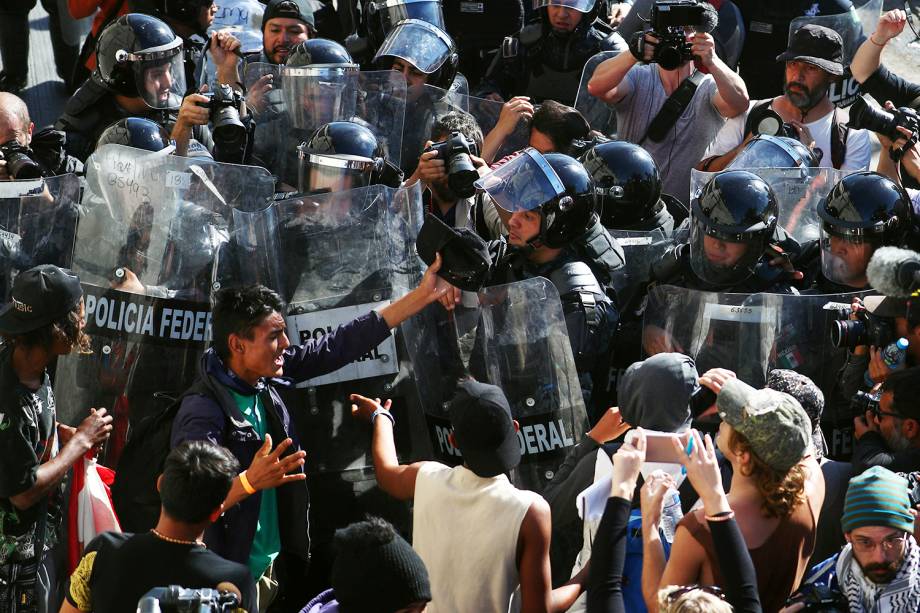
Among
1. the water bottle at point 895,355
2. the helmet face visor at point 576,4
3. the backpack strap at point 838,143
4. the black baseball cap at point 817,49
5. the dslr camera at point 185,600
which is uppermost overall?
the black baseball cap at point 817,49

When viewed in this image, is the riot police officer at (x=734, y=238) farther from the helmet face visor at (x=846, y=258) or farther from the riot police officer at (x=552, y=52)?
the riot police officer at (x=552, y=52)

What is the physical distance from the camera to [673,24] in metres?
7.00

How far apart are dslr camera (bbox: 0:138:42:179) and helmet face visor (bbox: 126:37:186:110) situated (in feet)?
3.87

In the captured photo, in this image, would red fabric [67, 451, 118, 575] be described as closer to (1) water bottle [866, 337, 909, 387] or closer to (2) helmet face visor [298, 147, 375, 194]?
(2) helmet face visor [298, 147, 375, 194]

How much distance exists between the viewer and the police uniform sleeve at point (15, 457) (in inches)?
167

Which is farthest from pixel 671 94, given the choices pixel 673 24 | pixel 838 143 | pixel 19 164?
pixel 19 164

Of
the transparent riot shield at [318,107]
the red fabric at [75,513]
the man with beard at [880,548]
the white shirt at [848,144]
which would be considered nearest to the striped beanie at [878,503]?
the man with beard at [880,548]

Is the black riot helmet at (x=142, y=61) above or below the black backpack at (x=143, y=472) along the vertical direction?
above

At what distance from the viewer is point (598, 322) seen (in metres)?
5.07

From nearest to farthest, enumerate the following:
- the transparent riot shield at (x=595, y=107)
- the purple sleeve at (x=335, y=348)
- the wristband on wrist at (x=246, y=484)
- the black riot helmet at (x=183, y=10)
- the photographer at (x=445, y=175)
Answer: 1. the wristband on wrist at (x=246, y=484)
2. the purple sleeve at (x=335, y=348)
3. the photographer at (x=445, y=175)
4. the transparent riot shield at (x=595, y=107)
5. the black riot helmet at (x=183, y=10)

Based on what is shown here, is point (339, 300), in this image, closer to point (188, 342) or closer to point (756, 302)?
point (188, 342)

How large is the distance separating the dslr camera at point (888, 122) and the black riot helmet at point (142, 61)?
3.57 metres

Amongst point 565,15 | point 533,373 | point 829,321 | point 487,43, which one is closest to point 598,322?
point 533,373

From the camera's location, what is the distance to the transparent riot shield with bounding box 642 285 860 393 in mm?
4867
